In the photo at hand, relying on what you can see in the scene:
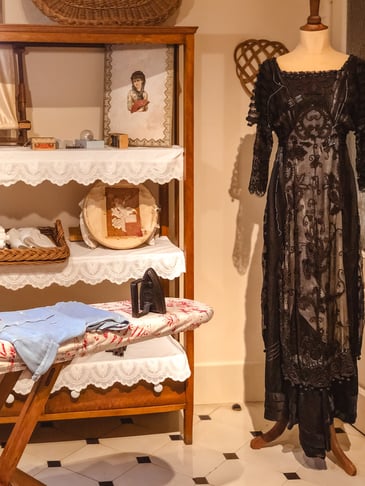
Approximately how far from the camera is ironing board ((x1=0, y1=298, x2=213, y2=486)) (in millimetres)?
2545

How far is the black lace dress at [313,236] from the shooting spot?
3.32m

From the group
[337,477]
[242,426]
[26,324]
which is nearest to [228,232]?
[242,426]

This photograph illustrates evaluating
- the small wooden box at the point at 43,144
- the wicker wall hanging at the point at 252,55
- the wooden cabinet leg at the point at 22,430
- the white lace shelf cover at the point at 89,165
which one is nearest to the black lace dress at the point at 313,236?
the white lace shelf cover at the point at 89,165

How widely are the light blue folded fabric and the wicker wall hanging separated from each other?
1.62 m

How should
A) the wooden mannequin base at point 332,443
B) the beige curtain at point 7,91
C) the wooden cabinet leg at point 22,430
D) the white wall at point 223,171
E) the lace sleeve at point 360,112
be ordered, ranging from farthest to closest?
the white wall at point 223,171 → the beige curtain at point 7,91 → the wooden mannequin base at point 332,443 → the lace sleeve at point 360,112 → the wooden cabinet leg at point 22,430

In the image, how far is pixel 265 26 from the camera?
3951 millimetres

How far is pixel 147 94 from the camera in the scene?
361cm

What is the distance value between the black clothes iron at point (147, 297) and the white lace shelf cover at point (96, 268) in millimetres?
681

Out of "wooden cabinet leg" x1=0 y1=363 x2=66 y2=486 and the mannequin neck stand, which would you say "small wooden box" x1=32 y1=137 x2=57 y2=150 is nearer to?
the mannequin neck stand

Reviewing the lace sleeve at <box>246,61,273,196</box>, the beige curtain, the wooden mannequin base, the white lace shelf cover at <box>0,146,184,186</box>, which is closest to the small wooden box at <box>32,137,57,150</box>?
the white lace shelf cover at <box>0,146,184,186</box>

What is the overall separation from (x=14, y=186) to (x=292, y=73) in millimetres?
1315

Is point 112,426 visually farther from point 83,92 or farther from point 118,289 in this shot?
point 83,92

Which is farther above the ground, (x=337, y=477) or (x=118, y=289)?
(x=118, y=289)

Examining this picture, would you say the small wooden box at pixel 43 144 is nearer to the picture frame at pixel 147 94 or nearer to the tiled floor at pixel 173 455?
the picture frame at pixel 147 94
